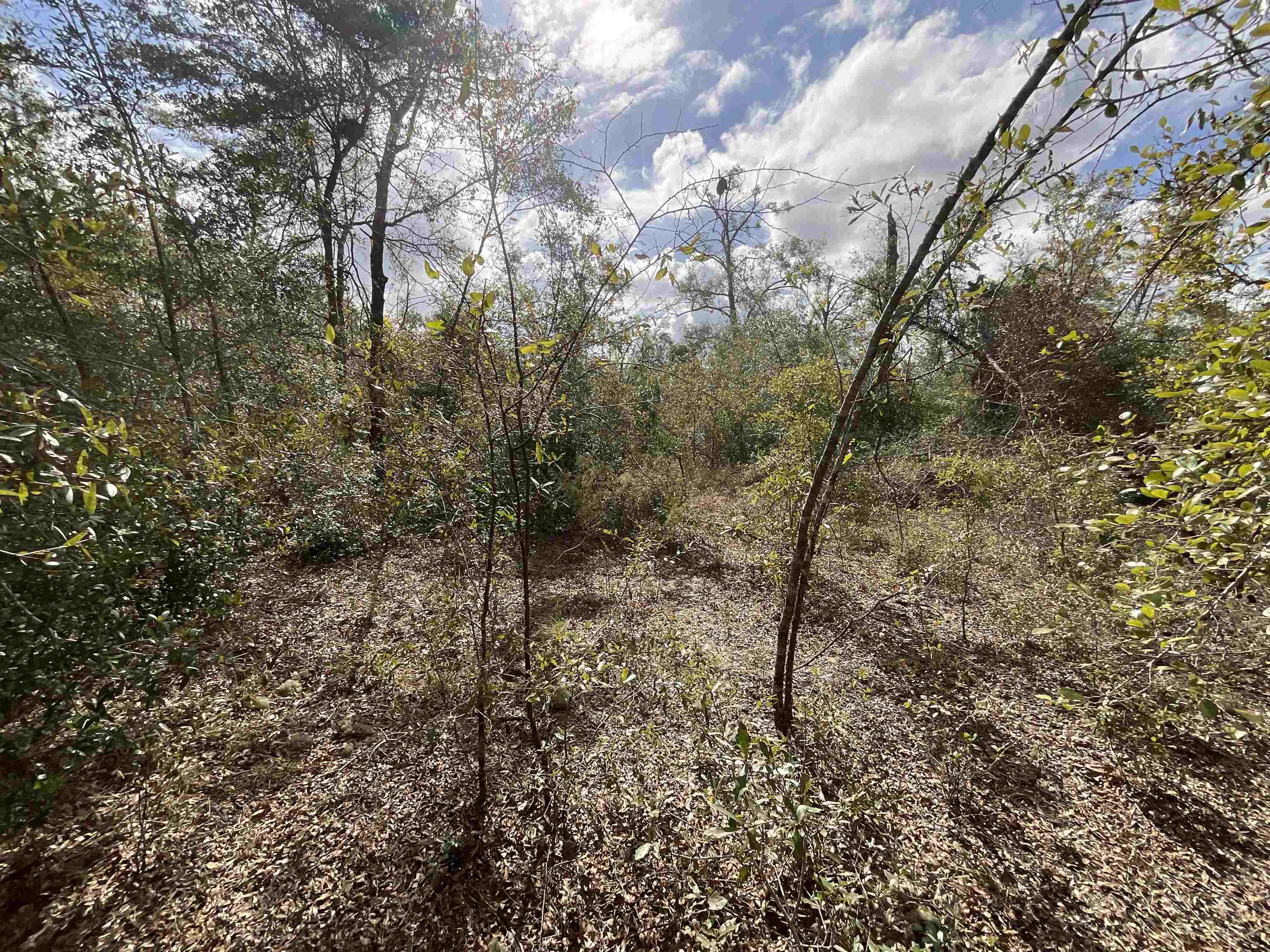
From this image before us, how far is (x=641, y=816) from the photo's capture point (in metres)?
2.55

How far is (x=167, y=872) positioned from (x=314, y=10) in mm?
9078

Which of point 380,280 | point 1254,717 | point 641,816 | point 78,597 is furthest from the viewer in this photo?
point 380,280

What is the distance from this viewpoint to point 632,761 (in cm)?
289

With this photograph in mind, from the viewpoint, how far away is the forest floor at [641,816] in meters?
2.01

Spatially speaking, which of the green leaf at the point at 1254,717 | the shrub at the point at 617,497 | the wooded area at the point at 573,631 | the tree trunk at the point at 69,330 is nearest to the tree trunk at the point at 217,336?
the wooded area at the point at 573,631

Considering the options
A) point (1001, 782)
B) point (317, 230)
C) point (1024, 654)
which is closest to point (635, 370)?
point (317, 230)

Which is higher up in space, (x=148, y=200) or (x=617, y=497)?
(x=148, y=200)

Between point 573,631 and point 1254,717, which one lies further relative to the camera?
point 573,631

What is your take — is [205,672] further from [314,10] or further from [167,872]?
[314,10]

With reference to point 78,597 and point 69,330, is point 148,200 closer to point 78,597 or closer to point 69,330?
point 69,330

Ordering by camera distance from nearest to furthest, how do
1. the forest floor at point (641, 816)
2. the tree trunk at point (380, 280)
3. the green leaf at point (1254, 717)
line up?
1. the green leaf at point (1254, 717)
2. the forest floor at point (641, 816)
3. the tree trunk at point (380, 280)

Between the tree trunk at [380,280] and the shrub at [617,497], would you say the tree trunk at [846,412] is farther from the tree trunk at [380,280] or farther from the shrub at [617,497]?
the shrub at [617,497]

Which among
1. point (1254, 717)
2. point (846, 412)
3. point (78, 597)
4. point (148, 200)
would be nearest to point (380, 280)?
point (148, 200)

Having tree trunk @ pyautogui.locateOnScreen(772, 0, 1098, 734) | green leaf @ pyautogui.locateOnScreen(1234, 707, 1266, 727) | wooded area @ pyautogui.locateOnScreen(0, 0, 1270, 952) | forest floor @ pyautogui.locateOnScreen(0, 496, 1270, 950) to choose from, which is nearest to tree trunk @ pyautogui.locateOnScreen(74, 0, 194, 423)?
wooded area @ pyautogui.locateOnScreen(0, 0, 1270, 952)
